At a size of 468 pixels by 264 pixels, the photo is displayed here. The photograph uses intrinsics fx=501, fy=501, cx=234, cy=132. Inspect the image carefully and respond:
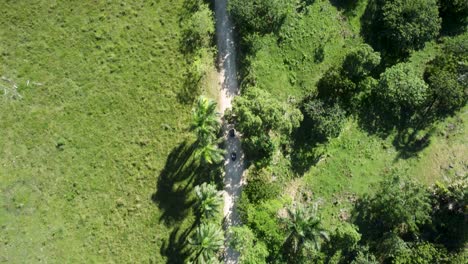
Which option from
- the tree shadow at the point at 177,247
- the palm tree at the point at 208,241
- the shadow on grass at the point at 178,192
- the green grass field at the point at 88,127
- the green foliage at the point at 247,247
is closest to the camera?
the green foliage at the point at 247,247

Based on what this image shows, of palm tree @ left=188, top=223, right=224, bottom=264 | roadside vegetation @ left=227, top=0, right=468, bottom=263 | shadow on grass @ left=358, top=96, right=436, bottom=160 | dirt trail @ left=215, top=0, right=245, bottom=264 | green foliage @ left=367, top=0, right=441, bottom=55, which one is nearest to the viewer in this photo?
palm tree @ left=188, top=223, right=224, bottom=264

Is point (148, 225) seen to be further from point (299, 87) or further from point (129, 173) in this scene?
point (299, 87)

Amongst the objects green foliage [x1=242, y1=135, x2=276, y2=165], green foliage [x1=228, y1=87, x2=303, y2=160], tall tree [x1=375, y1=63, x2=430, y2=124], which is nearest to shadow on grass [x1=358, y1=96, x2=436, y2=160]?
tall tree [x1=375, y1=63, x2=430, y2=124]

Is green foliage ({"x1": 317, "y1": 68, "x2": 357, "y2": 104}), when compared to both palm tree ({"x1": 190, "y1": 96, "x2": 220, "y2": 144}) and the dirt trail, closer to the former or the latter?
the dirt trail

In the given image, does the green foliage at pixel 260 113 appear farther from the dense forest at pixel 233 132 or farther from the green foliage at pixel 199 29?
the green foliage at pixel 199 29

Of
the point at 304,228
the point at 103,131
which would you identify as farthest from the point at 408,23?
the point at 103,131

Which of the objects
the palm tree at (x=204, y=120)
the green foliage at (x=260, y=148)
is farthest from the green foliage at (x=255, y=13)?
the green foliage at (x=260, y=148)

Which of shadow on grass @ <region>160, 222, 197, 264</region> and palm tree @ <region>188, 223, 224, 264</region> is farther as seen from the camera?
shadow on grass @ <region>160, 222, 197, 264</region>
